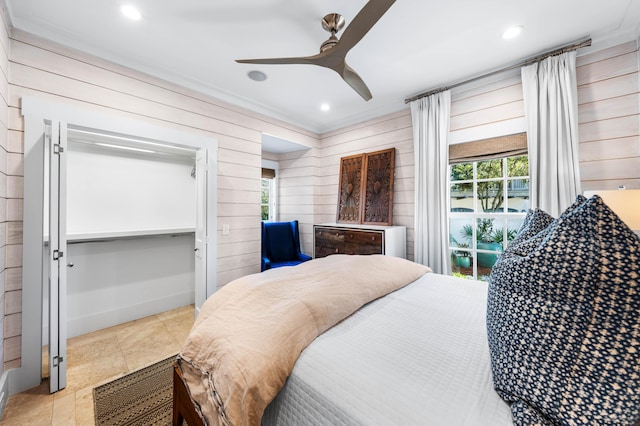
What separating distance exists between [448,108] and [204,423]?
3.37 meters

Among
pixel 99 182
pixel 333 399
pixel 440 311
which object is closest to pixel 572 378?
pixel 333 399

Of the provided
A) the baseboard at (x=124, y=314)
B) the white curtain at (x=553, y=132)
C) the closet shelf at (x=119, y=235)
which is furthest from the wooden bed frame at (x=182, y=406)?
the white curtain at (x=553, y=132)

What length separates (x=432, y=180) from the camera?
2.95 metres

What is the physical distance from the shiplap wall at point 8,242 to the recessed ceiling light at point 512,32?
12.2ft

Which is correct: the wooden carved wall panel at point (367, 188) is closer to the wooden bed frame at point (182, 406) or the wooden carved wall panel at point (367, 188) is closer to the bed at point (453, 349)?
the bed at point (453, 349)

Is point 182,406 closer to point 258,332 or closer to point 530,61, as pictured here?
point 258,332

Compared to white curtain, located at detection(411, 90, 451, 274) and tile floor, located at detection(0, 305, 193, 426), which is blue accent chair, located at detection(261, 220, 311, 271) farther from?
white curtain, located at detection(411, 90, 451, 274)

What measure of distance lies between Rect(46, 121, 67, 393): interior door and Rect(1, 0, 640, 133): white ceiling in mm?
852

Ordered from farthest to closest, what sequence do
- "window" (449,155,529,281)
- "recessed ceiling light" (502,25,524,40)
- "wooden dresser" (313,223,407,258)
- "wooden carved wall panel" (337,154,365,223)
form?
1. "wooden carved wall panel" (337,154,365,223)
2. "wooden dresser" (313,223,407,258)
3. "window" (449,155,529,281)
4. "recessed ceiling light" (502,25,524,40)

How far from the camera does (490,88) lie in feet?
8.86

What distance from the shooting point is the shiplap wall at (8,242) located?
1785 mm

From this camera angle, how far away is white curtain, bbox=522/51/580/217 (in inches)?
85.4

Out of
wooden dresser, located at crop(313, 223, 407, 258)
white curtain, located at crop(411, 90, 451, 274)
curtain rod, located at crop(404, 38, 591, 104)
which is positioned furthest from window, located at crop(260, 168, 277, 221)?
curtain rod, located at crop(404, 38, 591, 104)

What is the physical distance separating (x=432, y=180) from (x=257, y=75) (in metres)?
2.27
